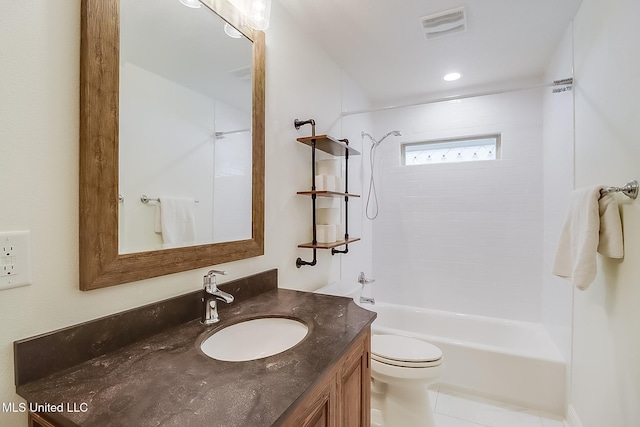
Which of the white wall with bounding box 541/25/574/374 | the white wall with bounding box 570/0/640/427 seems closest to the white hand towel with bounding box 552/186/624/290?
the white wall with bounding box 570/0/640/427

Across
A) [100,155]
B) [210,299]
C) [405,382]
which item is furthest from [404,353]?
[100,155]

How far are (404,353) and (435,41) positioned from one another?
2.05 m

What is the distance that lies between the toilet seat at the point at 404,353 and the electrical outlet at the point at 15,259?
5.23 feet

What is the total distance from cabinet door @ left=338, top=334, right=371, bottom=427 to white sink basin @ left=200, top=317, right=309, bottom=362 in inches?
7.8

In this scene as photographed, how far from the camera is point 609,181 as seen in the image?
4.30 feet

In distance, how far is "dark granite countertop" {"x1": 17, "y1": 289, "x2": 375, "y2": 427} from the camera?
0.59 meters

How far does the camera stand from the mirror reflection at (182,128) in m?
0.96

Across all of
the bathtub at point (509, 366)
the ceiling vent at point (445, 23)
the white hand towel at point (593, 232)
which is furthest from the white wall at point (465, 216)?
the white hand towel at point (593, 232)

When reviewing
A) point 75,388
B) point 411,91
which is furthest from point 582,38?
point 75,388

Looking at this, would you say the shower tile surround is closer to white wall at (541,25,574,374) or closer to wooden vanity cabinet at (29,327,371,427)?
wooden vanity cabinet at (29,327,371,427)

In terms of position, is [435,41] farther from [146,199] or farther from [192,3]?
[146,199]

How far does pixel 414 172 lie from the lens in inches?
119

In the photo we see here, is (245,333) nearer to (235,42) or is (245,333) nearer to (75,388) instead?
(75,388)

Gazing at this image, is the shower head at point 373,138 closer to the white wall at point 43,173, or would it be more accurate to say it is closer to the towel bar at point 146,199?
the towel bar at point 146,199
